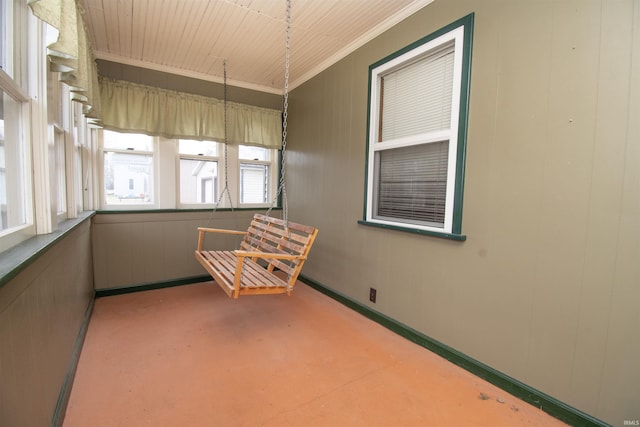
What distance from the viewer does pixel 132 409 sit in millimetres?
1674

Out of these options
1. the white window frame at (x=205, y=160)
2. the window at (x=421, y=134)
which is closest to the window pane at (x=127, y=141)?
the white window frame at (x=205, y=160)

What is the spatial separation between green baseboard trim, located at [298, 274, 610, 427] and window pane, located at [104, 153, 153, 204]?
2933mm

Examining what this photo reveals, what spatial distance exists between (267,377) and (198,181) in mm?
2824

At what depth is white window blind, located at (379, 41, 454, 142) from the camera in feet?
7.36

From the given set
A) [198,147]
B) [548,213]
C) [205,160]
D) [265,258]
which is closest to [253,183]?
[205,160]

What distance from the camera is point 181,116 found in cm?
363

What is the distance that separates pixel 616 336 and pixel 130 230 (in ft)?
14.0

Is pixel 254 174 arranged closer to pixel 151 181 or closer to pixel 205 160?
pixel 205 160

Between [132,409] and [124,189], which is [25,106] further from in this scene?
[124,189]

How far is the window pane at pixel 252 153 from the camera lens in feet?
13.8

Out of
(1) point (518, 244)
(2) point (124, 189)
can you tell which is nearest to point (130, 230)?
(2) point (124, 189)

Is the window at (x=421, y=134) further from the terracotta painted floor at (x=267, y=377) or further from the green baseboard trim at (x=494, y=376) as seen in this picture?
the terracotta painted floor at (x=267, y=377)

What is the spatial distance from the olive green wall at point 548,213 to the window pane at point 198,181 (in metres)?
2.77

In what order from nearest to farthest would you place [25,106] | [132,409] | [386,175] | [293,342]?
[25,106] < [132,409] < [293,342] < [386,175]
